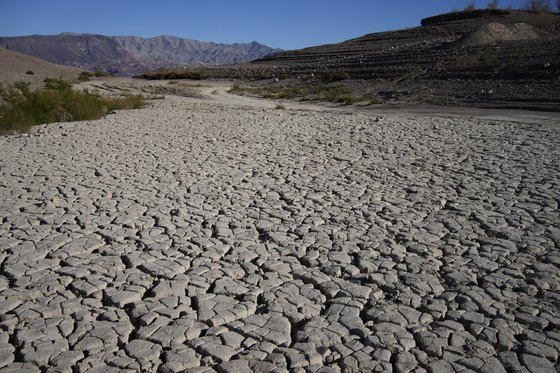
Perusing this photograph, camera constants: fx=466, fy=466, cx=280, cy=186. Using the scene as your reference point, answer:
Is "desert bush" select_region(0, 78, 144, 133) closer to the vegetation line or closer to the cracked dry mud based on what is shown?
the cracked dry mud

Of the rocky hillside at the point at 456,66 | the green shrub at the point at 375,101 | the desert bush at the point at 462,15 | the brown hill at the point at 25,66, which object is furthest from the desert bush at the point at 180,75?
the desert bush at the point at 462,15

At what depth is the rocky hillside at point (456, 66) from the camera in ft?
62.2

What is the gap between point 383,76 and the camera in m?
26.8

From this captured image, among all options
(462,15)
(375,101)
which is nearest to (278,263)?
(375,101)

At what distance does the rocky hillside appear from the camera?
62.2 feet

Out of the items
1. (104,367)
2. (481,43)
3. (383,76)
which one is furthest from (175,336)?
(481,43)

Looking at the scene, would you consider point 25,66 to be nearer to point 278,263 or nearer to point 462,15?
point 278,263

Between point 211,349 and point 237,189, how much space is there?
11.5 feet

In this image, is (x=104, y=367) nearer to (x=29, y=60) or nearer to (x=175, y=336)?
(x=175, y=336)

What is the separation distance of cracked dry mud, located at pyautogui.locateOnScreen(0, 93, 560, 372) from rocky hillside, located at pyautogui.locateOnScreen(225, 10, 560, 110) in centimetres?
1207

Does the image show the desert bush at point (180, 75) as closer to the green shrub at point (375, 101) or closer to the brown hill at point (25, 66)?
the brown hill at point (25, 66)

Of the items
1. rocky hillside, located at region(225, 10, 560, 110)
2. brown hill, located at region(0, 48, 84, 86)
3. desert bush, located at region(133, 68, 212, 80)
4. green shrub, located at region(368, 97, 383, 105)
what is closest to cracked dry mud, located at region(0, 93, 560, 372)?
green shrub, located at region(368, 97, 383, 105)

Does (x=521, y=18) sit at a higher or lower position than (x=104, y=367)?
higher

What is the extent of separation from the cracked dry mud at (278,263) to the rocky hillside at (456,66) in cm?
1207
